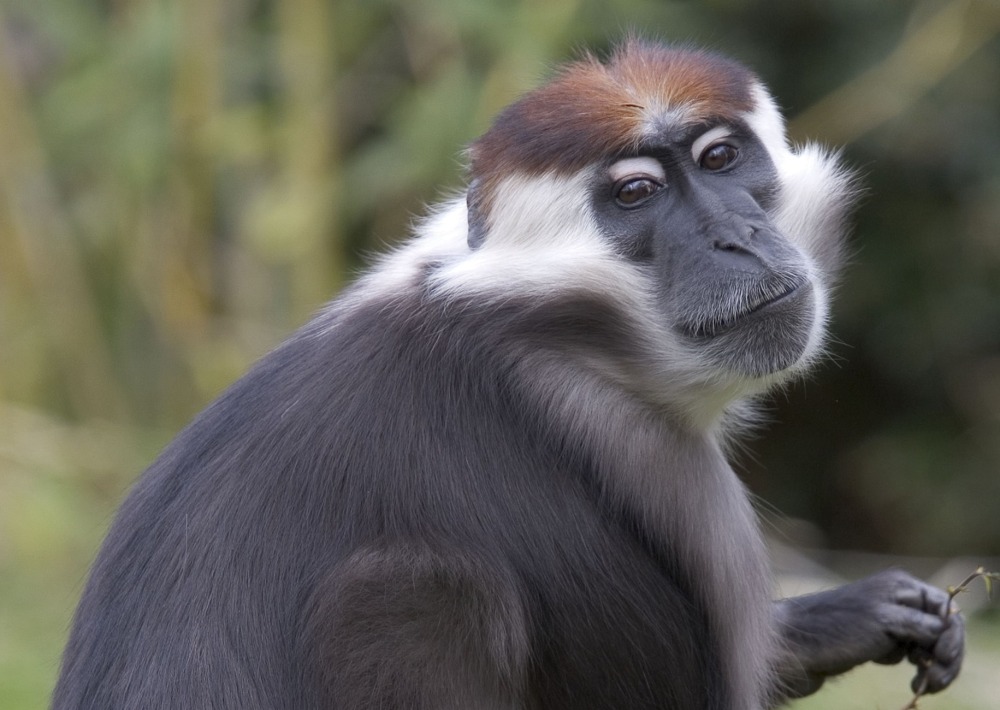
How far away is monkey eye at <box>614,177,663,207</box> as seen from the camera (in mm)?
3486

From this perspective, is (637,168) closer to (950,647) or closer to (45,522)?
(950,647)

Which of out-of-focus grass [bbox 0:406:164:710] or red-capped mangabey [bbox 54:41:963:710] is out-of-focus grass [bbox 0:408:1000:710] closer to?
out-of-focus grass [bbox 0:406:164:710]

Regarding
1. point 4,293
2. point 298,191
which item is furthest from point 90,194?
point 298,191

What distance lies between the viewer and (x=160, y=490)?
3.52 meters

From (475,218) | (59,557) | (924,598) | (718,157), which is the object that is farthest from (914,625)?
(59,557)

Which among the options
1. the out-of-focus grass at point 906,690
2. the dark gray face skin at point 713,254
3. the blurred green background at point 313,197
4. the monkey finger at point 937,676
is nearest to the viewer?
the dark gray face skin at point 713,254

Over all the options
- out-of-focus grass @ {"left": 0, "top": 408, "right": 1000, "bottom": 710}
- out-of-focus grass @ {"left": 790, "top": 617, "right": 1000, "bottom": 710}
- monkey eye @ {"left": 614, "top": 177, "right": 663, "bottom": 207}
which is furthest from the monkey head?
out-of-focus grass @ {"left": 790, "top": 617, "right": 1000, "bottom": 710}

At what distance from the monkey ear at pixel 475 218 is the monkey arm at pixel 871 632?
138 centimetres

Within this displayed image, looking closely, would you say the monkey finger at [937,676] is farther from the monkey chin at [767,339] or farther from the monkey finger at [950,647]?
the monkey chin at [767,339]

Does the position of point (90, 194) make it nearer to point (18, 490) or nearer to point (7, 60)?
point (7, 60)

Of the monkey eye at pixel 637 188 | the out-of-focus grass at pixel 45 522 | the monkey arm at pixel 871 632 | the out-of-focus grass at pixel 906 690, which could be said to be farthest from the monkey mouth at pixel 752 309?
the out-of-focus grass at pixel 45 522

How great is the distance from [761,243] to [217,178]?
5.24m

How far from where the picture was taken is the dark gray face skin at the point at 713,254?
340 centimetres

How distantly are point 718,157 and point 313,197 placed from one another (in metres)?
4.08
